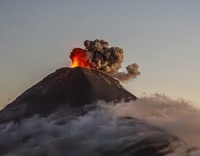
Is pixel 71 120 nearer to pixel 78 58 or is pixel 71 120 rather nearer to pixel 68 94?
pixel 68 94

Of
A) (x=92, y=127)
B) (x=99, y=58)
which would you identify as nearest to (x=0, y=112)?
(x=92, y=127)

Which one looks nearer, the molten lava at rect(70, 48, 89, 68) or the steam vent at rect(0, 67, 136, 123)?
the molten lava at rect(70, 48, 89, 68)

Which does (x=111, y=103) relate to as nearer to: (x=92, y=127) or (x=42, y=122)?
(x=92, y=127)

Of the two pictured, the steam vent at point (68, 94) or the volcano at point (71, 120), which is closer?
the volcano at point (71, 120)

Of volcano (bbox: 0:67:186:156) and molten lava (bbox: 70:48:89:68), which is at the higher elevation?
molten lava (bbox: 70:48:89:68)

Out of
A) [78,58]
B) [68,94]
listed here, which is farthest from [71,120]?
[78,58]
